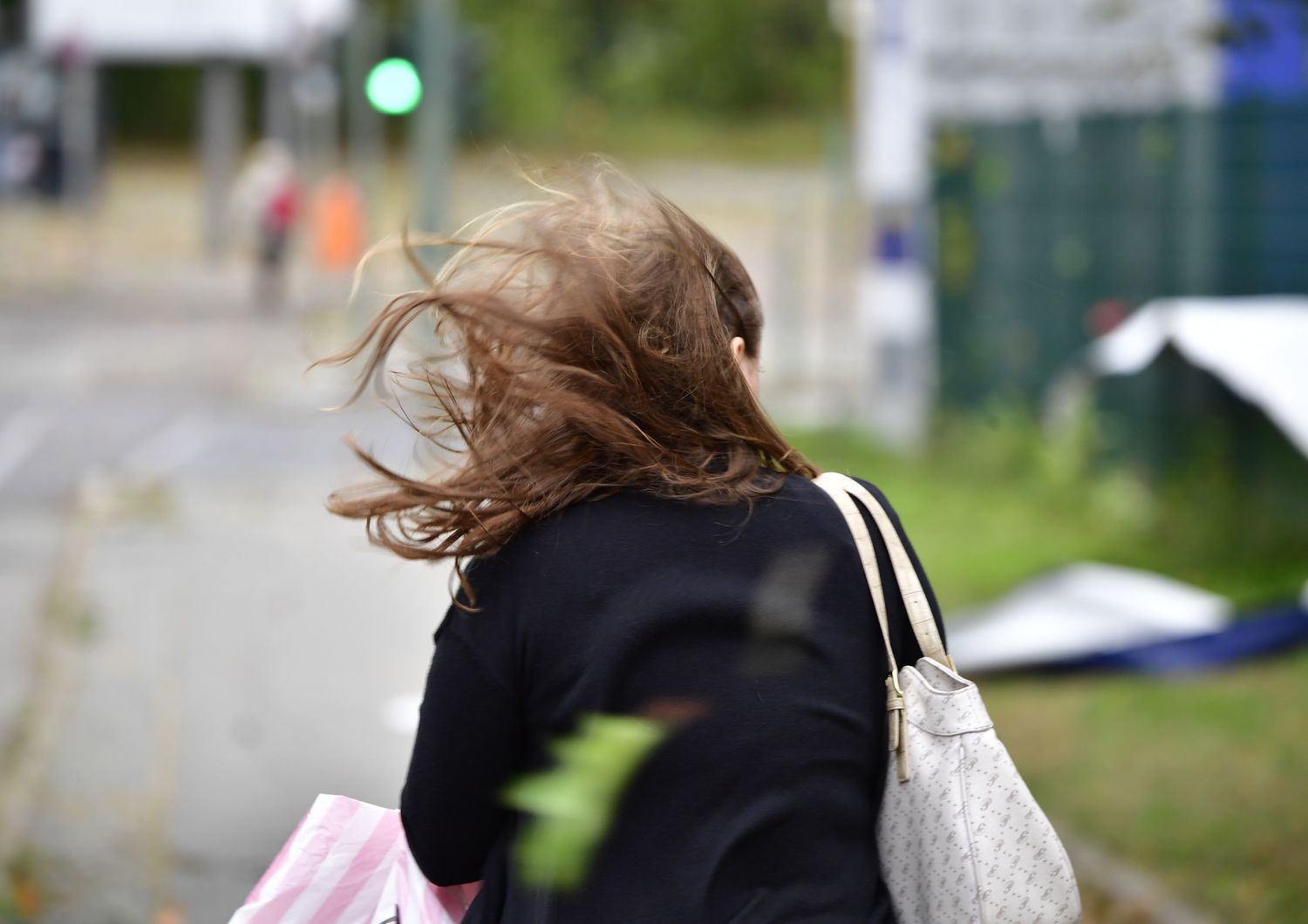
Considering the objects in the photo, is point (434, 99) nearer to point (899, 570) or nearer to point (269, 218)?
point (269, 218)

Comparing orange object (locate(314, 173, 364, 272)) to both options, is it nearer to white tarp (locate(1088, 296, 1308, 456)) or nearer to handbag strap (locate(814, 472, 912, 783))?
white tarp (locate(1088, 296, 1308, 456))

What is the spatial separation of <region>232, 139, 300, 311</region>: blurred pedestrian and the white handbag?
74.9 ft

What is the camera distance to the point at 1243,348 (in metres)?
6.74

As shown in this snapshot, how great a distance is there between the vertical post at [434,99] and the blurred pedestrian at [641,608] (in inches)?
468

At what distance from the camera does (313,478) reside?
41.2 feet

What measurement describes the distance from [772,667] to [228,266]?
31390 millimetres

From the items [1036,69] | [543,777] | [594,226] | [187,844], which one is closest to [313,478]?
[1036,69]

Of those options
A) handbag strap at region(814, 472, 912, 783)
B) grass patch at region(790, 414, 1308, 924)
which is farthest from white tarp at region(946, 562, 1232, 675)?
handbag strap at region(814, 472, 912, 783)

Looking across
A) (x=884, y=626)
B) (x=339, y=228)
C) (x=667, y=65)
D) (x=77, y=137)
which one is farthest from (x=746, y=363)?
(x=667, y=65)

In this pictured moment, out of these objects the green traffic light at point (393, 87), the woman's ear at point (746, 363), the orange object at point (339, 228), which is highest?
the green traffic light at point (393, 87)

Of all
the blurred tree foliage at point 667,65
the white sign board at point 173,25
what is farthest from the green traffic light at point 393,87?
the blurred tree foliage at point 667,65

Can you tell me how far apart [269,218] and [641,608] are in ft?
76.2

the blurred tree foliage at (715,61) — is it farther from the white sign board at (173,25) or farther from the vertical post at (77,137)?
the white sign board at (173,25)

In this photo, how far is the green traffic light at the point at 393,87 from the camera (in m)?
12.8
